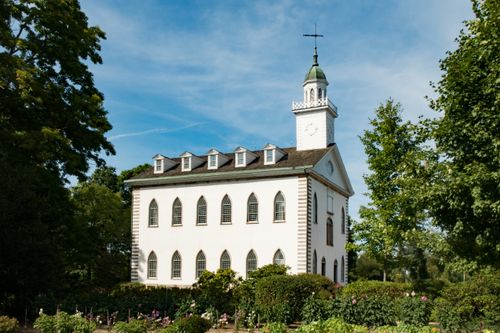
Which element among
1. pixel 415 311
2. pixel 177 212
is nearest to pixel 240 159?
pixel 177 212

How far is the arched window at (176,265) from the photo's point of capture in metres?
37.7

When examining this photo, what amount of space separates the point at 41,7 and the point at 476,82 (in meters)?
20.4

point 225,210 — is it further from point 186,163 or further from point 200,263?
point 186,163

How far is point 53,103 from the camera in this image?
2695cm

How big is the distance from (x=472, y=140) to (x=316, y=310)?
751 cm

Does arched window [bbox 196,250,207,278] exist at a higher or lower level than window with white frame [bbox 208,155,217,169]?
lower

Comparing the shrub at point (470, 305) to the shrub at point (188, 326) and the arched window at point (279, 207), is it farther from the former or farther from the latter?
the arched window at point (279, 207)

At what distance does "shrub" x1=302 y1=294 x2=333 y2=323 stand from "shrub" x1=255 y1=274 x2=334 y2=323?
0.69 m

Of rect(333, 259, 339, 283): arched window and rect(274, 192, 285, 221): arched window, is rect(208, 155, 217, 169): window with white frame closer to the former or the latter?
rect(274, 192, 285, 221): arched window

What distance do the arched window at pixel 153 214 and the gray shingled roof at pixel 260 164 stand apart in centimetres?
201

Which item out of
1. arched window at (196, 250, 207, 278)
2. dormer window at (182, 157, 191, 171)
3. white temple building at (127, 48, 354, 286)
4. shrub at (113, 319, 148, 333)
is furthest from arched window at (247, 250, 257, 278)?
shrub at (113, 319, 148, 333)

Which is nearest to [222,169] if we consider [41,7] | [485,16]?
[41,7]

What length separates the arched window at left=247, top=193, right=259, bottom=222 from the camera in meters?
35.6

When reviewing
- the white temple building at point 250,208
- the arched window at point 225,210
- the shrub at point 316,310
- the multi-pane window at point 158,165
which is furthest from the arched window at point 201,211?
the shrub at point 316,310
